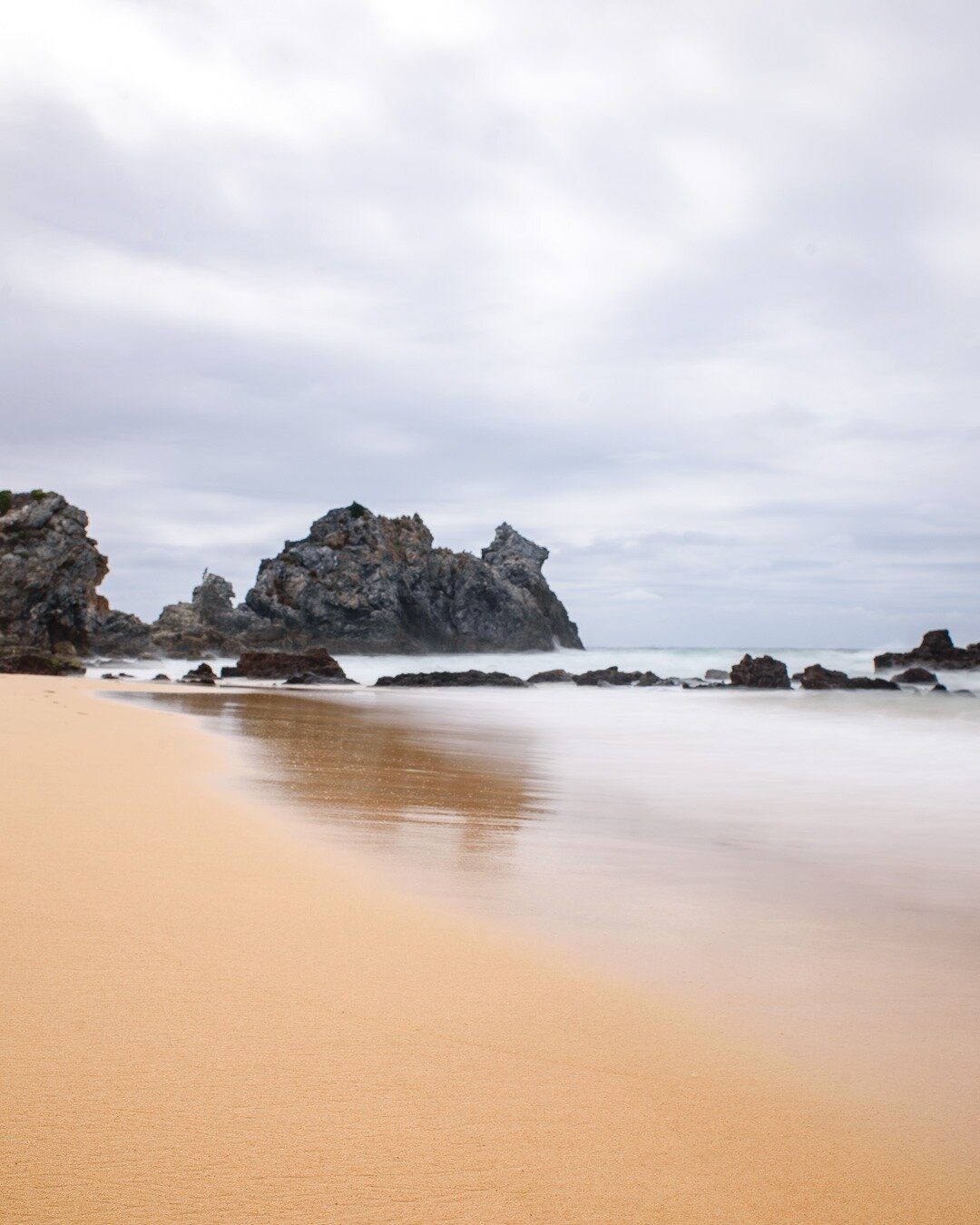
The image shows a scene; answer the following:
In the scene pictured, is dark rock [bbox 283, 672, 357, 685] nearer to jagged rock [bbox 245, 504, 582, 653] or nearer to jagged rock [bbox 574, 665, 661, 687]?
jagged rock [bbox 574, 665, 661, 687]

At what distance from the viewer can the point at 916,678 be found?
30.8 m

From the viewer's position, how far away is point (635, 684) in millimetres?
33250

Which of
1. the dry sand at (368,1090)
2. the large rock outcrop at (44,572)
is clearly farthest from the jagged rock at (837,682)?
the dry sand at (368,1090)

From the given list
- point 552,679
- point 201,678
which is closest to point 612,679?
point 552,679

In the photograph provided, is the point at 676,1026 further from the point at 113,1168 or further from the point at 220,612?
the point at 220,612

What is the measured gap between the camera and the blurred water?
250cm

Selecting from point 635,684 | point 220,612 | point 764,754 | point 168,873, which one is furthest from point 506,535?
point 168,873

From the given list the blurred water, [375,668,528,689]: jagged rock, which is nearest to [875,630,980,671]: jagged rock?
[375,668,528,689]: jagged rock

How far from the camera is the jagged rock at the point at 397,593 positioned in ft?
178

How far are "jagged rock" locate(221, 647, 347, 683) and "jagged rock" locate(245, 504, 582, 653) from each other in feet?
69.9

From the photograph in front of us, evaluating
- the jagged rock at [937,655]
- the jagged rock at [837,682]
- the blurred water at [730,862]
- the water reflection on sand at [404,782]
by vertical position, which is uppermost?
the jagged rock at [937,655]

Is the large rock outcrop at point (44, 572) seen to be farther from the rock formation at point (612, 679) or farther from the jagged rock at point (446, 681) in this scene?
the rock formation at point (612, 679)

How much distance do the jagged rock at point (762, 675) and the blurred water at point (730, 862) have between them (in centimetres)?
1930

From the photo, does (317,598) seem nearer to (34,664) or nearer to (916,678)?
(34,664)
